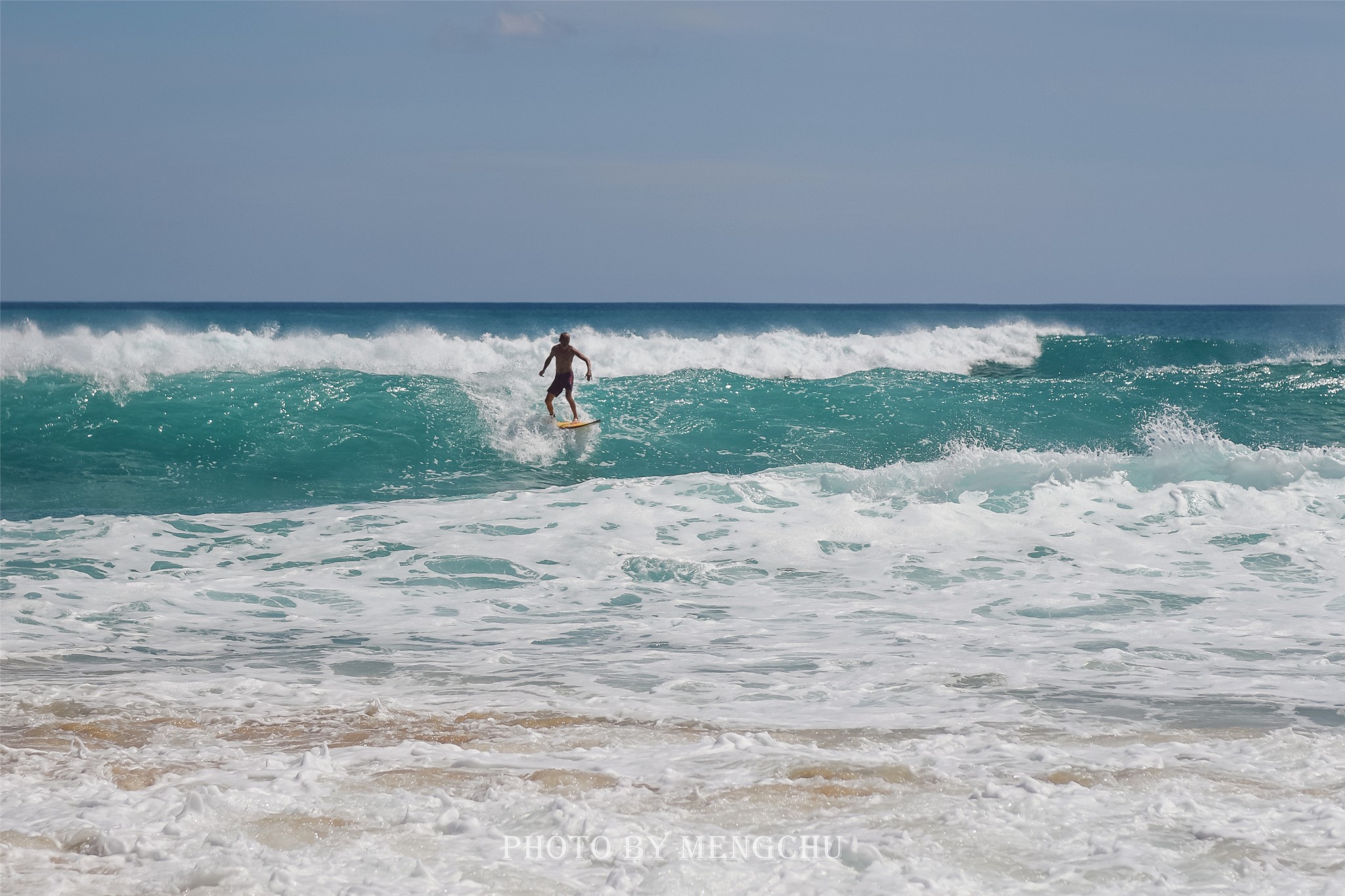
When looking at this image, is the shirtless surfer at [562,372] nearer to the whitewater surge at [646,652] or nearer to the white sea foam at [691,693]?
the whitewater surge at [646,652]

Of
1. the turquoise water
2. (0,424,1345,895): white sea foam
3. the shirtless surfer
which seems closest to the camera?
(0,424,1345,895): white sea foam

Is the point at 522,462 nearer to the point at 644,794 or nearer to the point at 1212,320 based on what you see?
the point at 644,794

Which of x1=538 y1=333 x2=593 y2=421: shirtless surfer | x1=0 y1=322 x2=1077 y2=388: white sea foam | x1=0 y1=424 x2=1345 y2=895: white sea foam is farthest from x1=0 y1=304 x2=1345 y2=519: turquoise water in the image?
x1=0 y1=424 x2=1345 y2=895: white sea foam

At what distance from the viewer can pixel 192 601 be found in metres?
8.00

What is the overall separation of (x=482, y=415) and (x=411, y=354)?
4.03 metres

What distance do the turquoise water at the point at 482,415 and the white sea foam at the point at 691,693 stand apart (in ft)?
10.2

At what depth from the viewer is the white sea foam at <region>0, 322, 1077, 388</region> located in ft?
63.4

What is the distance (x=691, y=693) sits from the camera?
5.78 m

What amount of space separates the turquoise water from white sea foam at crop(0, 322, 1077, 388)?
65 mm

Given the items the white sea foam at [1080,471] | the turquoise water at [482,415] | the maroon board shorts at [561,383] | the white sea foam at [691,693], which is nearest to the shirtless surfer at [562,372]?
the maroon board shorts at [561,383]

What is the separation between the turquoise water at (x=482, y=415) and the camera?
563 inches

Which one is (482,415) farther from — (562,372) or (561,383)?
(562,372)

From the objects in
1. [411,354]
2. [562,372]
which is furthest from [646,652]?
[411,354]

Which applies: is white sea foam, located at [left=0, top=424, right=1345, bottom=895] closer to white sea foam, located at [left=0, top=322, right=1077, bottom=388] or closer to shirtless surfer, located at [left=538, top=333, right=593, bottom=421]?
shirtless surfer, located at [left=538, top=333, right=593, bottom=421]
